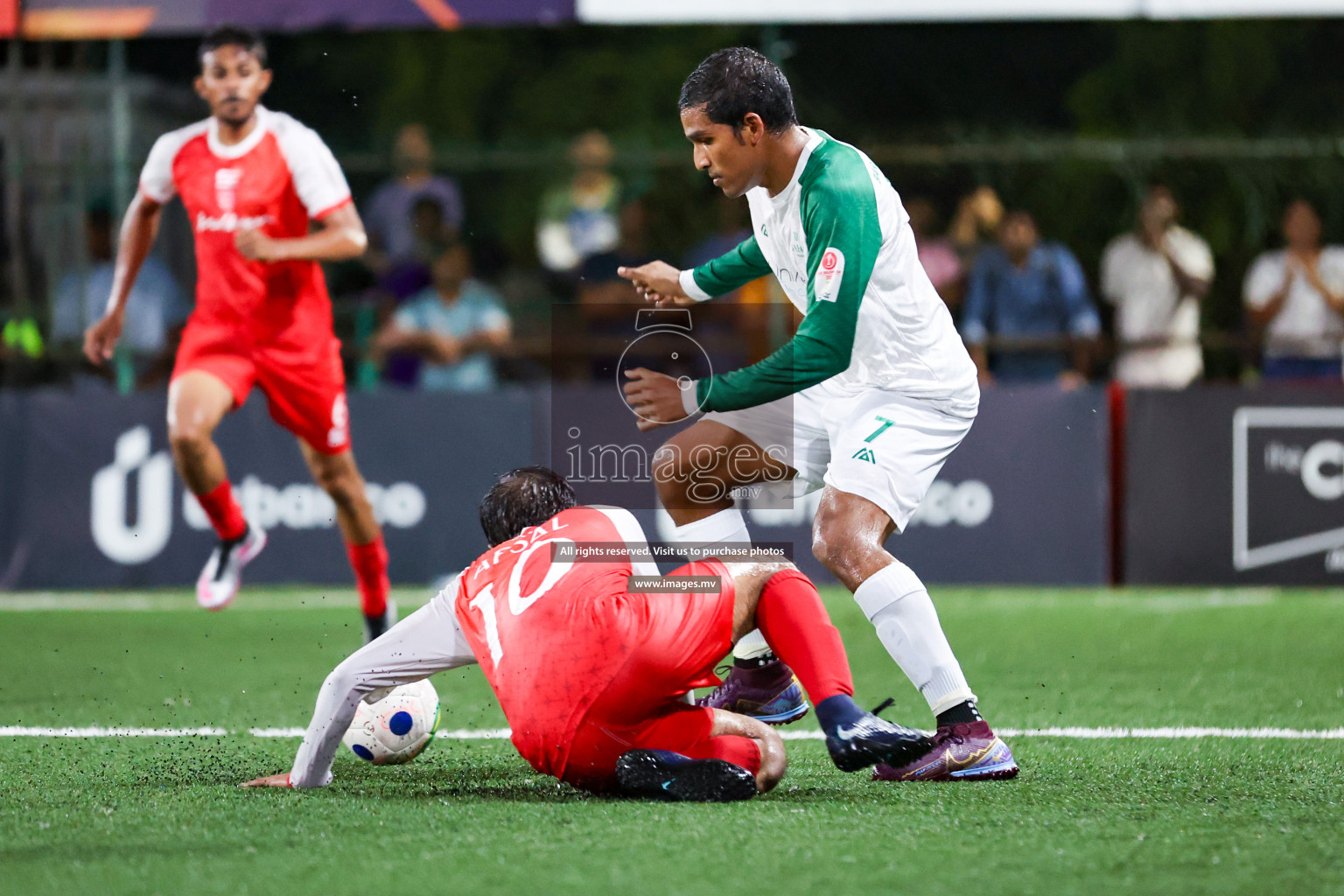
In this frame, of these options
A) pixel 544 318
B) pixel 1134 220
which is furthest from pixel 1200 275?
pixel 544 318

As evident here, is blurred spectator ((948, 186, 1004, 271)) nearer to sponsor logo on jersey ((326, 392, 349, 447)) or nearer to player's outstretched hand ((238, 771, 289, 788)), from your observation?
sponsor logo on jersey ((326, 392, 349, 447))

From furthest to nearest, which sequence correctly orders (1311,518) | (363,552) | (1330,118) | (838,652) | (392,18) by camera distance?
(1330,118) → (392,18) → (1311,518) → (363,552) → (838,652)

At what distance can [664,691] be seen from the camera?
3.89 metres

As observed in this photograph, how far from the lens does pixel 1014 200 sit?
1102 cm

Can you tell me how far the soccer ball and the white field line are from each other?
0.52 metres

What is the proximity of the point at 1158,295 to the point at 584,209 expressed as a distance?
3.86 metres

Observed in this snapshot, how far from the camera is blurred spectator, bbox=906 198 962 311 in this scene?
10422 millimetres

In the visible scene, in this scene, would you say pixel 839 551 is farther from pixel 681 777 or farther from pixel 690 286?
pixel 690 286

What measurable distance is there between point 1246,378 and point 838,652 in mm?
7180

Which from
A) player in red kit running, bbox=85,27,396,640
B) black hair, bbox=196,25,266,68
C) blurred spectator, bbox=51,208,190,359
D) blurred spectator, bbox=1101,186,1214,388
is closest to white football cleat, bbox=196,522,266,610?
player in red kit running, bbox=85,27,396,640

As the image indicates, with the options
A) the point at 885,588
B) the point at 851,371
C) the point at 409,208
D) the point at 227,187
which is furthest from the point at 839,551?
the point at 409,208

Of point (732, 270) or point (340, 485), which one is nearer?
point (732, 270)

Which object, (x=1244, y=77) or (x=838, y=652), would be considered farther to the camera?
(x=1244, y=77)

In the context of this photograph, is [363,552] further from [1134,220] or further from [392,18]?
[1134,220]
